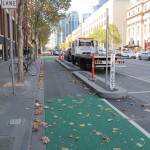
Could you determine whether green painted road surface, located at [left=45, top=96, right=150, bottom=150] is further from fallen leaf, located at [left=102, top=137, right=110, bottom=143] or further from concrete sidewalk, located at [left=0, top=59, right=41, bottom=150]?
concrete sidewalk, located at [left=0, top=59, right=41, bottom=150]

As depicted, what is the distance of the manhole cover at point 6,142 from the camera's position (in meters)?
4.74

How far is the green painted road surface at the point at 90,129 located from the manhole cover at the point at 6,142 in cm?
67

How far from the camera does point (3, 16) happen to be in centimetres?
3159

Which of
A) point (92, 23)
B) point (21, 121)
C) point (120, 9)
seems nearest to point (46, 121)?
point (21, 121)

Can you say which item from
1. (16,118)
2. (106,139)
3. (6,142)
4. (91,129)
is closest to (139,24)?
(16,118)

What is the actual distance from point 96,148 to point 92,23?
135 meters

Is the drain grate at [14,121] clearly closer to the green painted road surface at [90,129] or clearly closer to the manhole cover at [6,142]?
the green painted road surface at [90,129]

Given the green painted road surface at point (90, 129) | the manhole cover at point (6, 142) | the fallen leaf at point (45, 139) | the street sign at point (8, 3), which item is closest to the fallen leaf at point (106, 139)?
the green painted road surface at point (90, 129)

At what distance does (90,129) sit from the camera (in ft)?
19.7

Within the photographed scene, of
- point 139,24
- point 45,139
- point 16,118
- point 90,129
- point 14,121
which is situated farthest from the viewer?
point 139,24

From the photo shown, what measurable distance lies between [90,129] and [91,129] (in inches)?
0.8

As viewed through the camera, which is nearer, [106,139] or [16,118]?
[106,139]

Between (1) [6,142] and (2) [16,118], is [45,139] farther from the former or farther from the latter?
(2) [16,118]

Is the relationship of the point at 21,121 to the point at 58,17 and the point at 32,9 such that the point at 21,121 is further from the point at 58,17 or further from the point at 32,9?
the point at 32,9
